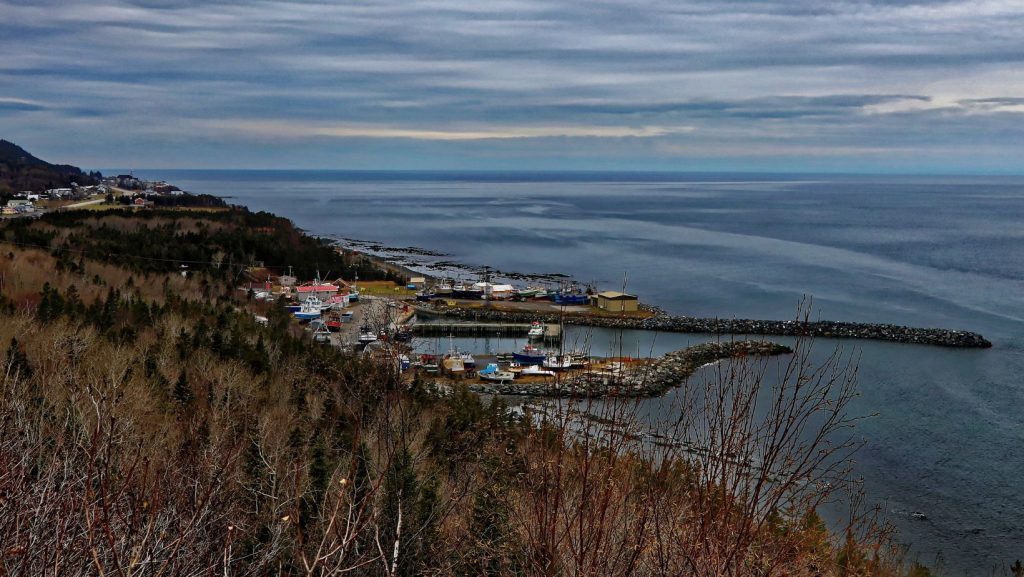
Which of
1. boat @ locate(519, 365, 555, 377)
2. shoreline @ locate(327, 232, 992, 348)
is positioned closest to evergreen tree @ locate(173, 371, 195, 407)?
boat @ locate(519, 365, 555, 377)

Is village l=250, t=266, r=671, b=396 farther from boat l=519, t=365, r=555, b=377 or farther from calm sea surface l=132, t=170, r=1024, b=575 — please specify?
calm sea surface l=132, t=170, r=1024, b=575

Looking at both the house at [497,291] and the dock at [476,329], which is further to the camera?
the house at [497,291]

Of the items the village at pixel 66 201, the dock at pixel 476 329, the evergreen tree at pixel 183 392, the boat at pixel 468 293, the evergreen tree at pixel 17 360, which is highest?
the village at pixel 66 201

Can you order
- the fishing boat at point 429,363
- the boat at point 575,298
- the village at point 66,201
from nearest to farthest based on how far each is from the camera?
the fishing boat at point 429,363 < the boat at point 575,298 < the village at point 66,201

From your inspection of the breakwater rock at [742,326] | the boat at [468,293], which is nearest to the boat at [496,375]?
the breakwater rock at [742,326]

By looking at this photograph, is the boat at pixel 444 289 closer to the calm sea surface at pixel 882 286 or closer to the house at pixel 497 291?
the house at pixel 497 291

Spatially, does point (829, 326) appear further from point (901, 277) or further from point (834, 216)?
point (834, 216)

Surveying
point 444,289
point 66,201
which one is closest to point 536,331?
point 444,289

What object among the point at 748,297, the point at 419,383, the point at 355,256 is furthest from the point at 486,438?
the point at 355,256

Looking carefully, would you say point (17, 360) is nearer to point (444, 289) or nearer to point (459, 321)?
point (459, 321)
